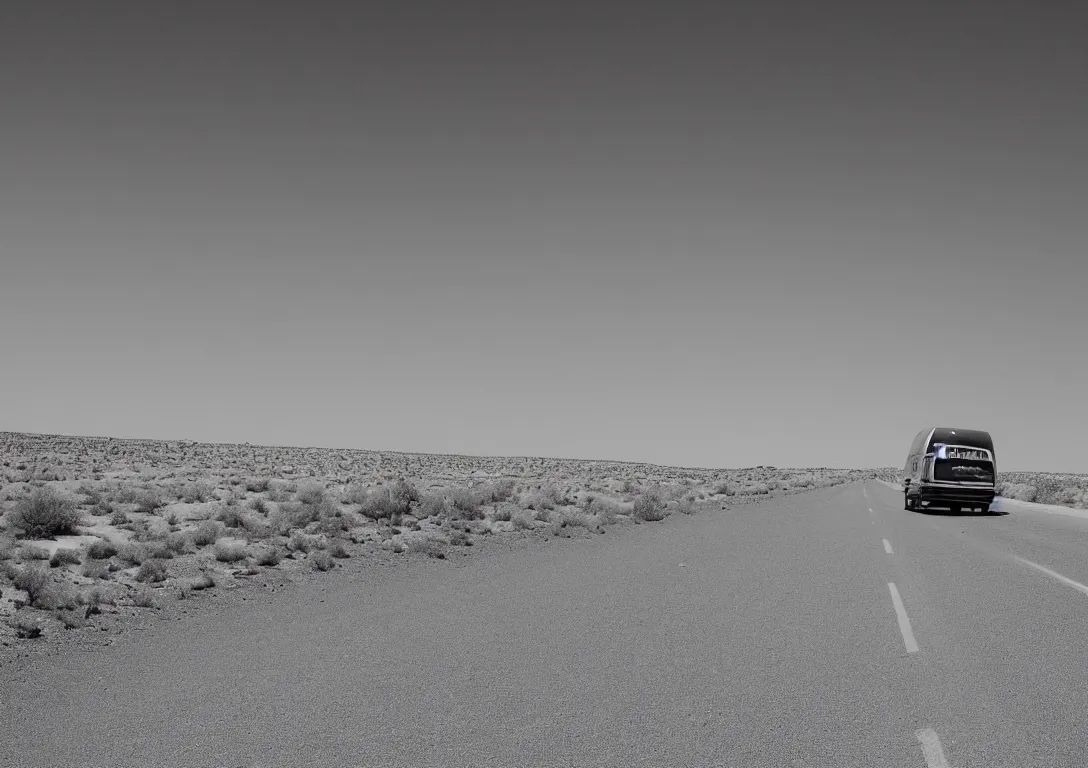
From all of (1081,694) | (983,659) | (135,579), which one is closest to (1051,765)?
(1081,694)

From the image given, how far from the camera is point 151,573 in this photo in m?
12.0

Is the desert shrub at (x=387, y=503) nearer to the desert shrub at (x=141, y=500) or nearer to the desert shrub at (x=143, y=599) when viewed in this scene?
the desert shrub at (x=141, y=500)

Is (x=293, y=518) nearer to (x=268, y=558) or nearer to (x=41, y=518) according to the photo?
(x=268, y=558)

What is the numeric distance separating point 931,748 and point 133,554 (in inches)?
497

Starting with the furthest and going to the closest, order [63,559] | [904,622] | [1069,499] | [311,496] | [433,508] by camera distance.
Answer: [1069,499], [311,496], [433,508], [63,559], [904,622]

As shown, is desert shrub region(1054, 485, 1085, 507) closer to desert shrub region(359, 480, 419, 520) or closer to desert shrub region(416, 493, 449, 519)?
desert shrub region(416, 493, 449, 519)

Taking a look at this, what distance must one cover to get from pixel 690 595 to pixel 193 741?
23.4ft

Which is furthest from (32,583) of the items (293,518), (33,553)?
(293,518)

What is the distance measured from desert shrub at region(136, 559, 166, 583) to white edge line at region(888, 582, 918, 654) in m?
10.6

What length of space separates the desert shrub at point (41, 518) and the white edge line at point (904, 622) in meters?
15.7

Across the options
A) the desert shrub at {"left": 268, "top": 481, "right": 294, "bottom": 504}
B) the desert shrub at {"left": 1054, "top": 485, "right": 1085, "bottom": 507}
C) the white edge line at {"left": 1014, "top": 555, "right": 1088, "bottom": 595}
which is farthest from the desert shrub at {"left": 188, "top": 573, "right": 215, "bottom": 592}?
the desert shrub at {"left": 1054, "top": 485, "right": 1085, "bottom": 507}

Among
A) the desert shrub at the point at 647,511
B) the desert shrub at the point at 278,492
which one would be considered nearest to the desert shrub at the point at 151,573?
the desert shrub at the point at 278,492

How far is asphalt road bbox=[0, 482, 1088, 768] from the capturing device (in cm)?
519

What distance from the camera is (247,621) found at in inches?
376
